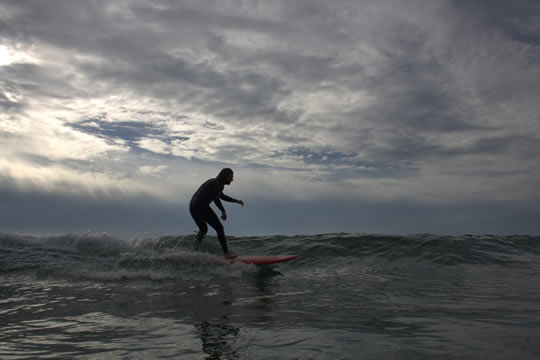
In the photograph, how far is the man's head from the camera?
32.1 ft

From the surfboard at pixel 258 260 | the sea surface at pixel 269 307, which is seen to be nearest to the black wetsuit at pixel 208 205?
the surfboard at pixel 258 260

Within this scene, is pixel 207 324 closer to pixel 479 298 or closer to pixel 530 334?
pixel 530 334

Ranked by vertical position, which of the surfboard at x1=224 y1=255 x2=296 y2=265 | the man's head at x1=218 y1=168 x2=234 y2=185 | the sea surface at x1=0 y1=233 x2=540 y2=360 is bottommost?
the sea surface at x1=0 y1=233 x2=540 y2=360

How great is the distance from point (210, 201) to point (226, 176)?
3.15 ft

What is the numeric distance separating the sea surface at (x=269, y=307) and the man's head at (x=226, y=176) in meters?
2.19

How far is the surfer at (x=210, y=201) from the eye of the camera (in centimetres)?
988

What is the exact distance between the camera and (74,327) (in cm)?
383

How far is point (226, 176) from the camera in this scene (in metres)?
9.83

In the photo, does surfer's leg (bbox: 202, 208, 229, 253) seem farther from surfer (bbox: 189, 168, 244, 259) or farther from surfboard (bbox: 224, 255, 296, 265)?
surfboard (bbox: 224, 255, 296, 265)

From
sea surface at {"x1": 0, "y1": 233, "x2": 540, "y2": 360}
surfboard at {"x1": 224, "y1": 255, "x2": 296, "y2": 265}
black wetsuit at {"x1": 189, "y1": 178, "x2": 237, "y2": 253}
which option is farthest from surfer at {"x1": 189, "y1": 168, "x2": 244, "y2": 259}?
sea surface at {"x1": 0, "y1": 233, "x2": 540, "y2": 360}

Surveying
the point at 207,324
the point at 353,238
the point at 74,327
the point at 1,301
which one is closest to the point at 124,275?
the point at 1,301

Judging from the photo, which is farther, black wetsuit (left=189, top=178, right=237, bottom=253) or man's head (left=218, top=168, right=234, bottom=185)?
black wetsuit (left=189, top=178, right=237, bottom=253)

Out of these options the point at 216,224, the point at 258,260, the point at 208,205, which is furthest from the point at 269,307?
the point at 208,205

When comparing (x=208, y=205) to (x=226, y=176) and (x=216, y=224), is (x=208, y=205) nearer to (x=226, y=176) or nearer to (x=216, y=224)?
(x=216, y=224)
